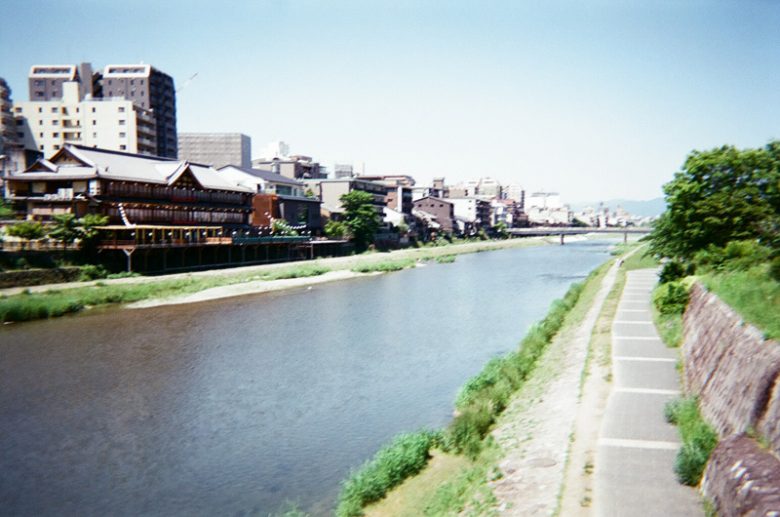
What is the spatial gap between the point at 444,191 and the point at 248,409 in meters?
141

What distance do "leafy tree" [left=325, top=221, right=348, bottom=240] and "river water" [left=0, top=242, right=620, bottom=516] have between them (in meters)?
38.0

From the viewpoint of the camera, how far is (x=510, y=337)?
29797 mm

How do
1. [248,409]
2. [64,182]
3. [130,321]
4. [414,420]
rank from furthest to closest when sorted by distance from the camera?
1. [64,182]
2. [130,321]
3. [248,409]
4. [414,420]

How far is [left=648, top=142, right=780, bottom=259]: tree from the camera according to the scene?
2522 cm

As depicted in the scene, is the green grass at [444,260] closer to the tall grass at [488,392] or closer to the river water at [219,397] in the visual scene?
the river water at [219,397]

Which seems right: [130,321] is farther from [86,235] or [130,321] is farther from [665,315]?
[665,315]

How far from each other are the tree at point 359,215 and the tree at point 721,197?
5345 cm

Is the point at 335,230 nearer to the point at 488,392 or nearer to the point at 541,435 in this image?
the point at 488,392

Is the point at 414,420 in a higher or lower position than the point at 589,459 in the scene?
lower

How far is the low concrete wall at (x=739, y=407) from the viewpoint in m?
8.12

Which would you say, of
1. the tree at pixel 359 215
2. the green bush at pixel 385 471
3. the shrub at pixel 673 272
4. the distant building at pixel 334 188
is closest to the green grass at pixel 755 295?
the green bush at pixel 385 471

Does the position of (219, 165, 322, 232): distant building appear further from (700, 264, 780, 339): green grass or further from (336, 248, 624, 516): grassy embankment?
(700, 264, 780, 339): green grass

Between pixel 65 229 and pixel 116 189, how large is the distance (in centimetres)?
775

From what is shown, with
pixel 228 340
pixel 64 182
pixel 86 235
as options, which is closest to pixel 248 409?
pixel 228 340
